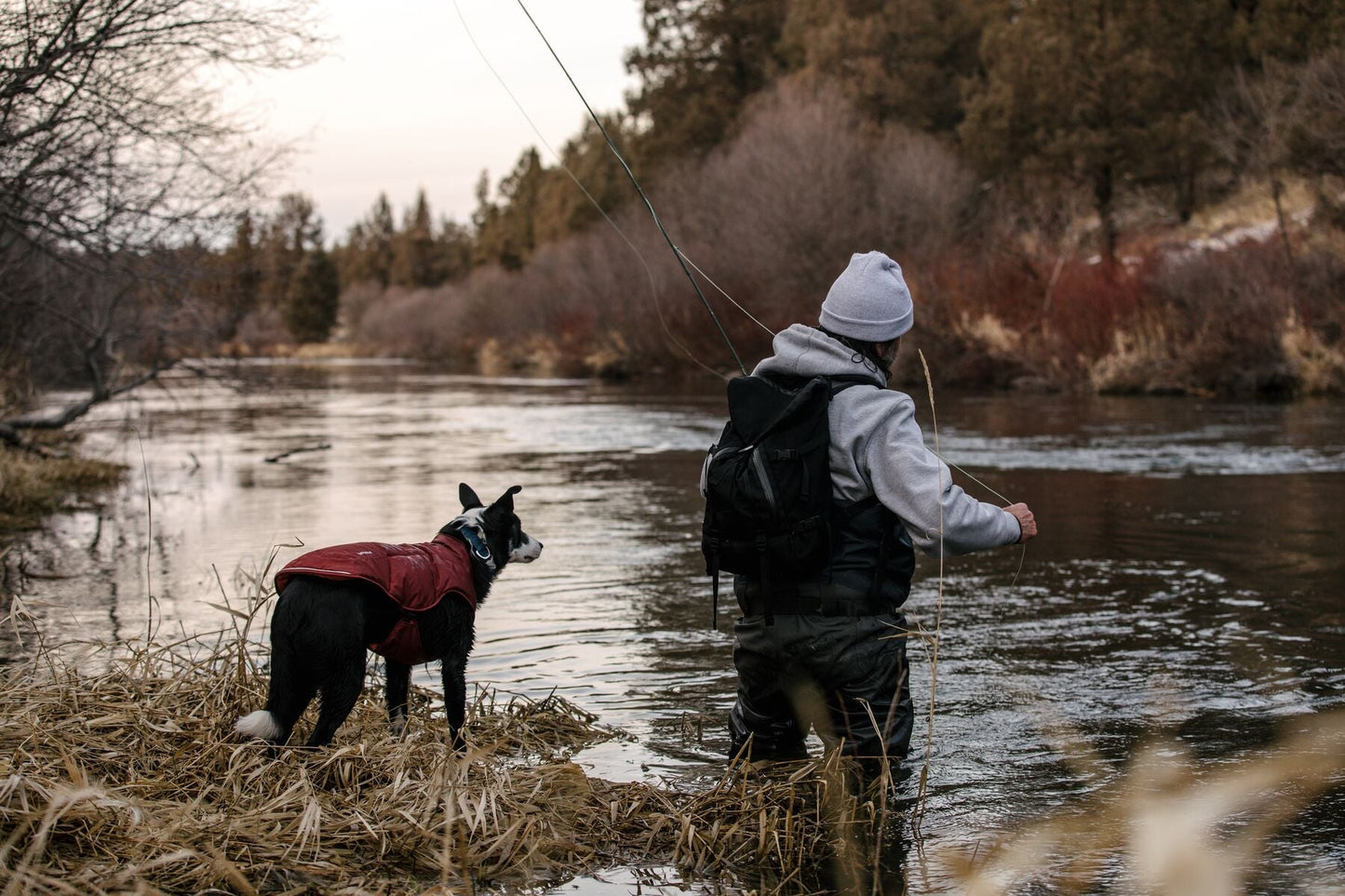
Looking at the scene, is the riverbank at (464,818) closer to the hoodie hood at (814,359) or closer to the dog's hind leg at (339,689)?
the dog's hind leg at (339,689)

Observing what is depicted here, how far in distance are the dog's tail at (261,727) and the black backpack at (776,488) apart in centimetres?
166

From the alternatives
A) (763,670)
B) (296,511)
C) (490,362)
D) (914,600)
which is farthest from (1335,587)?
(490,362)

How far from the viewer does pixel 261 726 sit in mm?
4594

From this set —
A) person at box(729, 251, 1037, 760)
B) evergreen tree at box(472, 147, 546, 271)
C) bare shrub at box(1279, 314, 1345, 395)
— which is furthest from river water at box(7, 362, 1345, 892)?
evergreen tree at box(472, 147, 546, 271)

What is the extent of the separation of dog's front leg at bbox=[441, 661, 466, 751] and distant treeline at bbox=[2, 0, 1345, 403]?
9683 millimetres

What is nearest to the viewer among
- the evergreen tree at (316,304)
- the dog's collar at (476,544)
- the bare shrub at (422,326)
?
the dog's collar at (476,544)

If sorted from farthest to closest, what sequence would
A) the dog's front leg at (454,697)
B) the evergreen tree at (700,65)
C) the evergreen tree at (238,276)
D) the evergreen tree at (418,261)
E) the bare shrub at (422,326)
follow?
the evergreen tree at (418,261)
the bare shrub at (422,326)
the evergreen tree at (700,65)
the evergreen tree at (238,276)
the dog's front leg at (454,697)

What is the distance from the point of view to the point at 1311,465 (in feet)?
52.3

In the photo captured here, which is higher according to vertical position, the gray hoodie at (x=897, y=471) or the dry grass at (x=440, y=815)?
the gray hoodie at (x=897, y=471)

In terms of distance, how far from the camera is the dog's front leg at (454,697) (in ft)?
16.8

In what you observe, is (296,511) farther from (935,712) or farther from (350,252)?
(350,252)

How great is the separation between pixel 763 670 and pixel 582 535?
7.82 metres

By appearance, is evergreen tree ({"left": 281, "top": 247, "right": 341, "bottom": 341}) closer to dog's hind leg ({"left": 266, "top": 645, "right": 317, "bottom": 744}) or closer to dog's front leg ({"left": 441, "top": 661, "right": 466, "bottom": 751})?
dog's front leg ({"left": 441, "top": 661, "right": 466, "bottom": 751})

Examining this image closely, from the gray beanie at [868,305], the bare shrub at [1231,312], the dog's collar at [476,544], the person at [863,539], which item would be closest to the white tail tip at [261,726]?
the dog's collar at [476,544]
